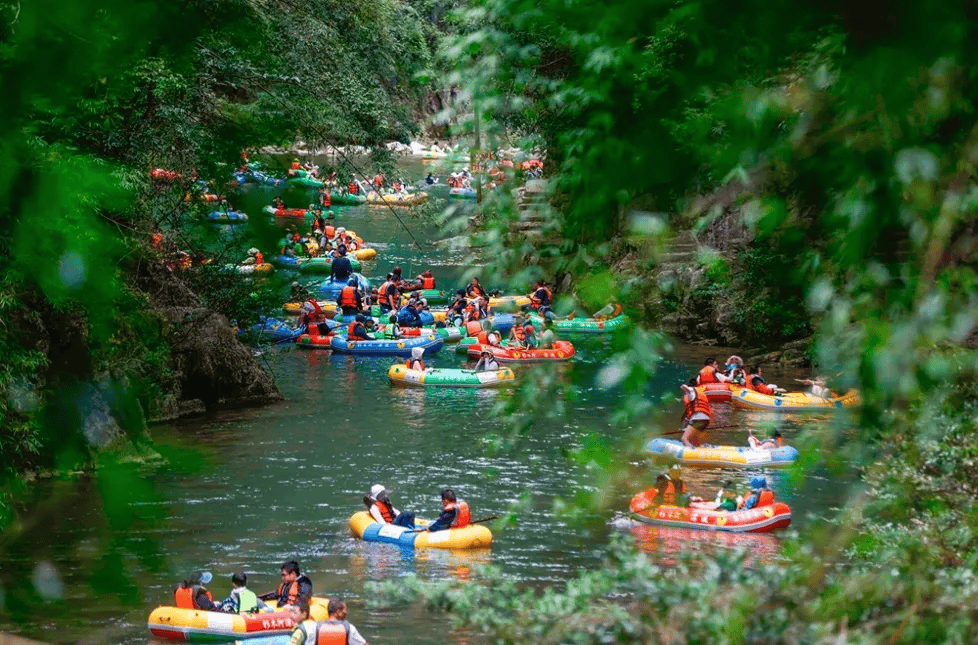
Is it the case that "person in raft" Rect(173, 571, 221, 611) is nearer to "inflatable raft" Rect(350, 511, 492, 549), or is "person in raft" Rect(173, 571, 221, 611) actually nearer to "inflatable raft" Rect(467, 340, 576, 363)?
"inflatable raft" Rect(350, 511, 492, 549)

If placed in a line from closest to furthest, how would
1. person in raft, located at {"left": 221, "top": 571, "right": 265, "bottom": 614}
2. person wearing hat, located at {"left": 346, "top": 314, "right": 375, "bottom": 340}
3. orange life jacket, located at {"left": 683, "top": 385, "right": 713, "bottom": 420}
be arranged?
person in raft, located at {"left": 221, "top": 571, "right": 265, "bottom": 614}, orange life jacket, located at {"left": 683, "top": 385, "right": 713, "bottom": 420}, person wearing hat, located at {"left": 346, "top": 314, "right": 375, "bottom": 340}

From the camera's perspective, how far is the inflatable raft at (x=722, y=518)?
50.8 ft

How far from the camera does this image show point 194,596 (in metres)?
11.9

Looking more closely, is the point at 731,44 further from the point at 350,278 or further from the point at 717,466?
the point at 350,278

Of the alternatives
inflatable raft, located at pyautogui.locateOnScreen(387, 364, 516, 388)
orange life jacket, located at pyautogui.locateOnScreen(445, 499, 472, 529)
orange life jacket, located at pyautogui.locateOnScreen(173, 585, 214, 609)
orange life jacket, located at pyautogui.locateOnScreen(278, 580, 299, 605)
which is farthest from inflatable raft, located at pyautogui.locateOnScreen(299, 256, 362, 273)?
orange life jacket, located at pyautogui.locateOnScreen(173, 585, 214, 609)

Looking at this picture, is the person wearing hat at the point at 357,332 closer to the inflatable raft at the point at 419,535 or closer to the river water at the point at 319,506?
the river water at the point at 319,506

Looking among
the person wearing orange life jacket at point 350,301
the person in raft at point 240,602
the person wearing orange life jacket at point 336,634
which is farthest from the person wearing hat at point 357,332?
the person wearing orange life jacket at point 336,634

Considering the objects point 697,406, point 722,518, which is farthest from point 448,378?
point 722,518

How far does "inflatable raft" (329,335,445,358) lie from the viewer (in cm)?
2617

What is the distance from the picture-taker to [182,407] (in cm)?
2048

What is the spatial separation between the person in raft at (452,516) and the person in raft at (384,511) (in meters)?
0.43

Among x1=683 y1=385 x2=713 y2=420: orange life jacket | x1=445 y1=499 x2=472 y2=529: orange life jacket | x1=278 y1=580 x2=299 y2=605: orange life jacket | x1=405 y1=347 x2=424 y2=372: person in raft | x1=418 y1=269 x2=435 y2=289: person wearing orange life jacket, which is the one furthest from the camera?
x1=418 y1=269 x2=435 y2=289: person wearing orange life jacket

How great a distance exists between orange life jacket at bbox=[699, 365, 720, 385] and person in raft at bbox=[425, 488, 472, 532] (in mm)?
8409

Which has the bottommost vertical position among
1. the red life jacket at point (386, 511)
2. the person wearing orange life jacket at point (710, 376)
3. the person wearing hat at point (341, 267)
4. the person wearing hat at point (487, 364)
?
the red life jacket at point (386, 511)
